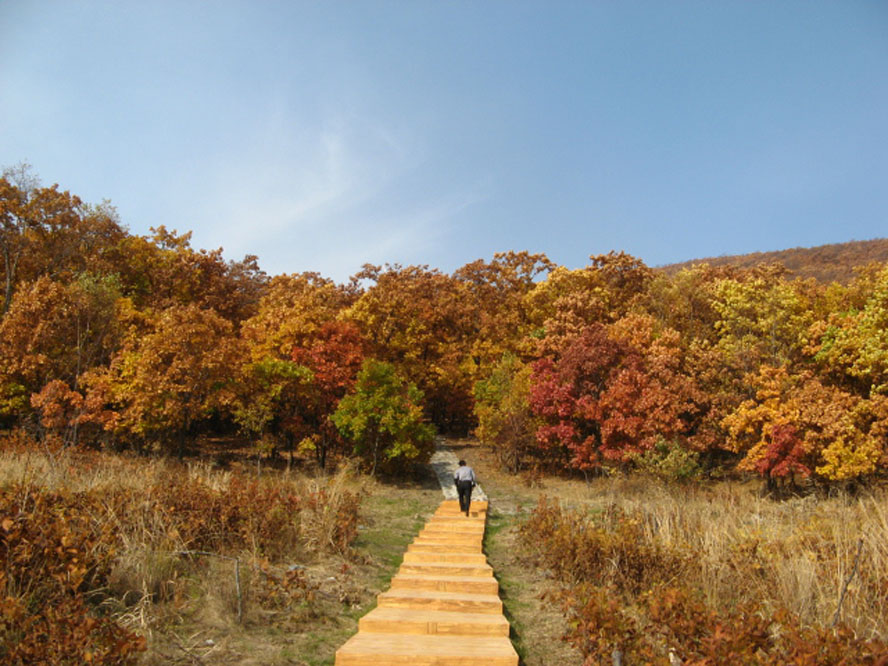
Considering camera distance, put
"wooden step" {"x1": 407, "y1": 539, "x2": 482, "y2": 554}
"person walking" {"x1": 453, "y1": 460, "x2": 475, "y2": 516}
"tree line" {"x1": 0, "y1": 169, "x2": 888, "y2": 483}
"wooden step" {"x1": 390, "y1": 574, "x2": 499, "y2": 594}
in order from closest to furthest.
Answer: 1. "wooden step" {"x1": 390, "y1": 574, "x2": 499, "y2": 594}
2. "wooden step" {"x1": 407, "y1": 539, "x2": 482, "y2": 554}
3. "person walking" {"x1": 453, "y1": 460, "x2": 475, "y2": 516}
4. "tree line" {"x1": 0, "y1": 169, "x2": 888, "y2": 483}

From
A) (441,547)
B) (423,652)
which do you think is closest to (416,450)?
(441,547)

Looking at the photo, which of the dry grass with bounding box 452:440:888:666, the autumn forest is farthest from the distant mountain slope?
the dry grass with bounding box 452:440:888:666

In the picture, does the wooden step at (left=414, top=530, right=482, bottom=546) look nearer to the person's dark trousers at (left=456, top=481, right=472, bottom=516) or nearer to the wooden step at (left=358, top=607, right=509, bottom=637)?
the person's dark trousers at (left=456, top=481, right=472, bottom=516)

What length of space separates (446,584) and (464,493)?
4924 mm

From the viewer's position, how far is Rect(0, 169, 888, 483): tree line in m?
16.3

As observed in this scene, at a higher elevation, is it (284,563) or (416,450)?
(416,450)

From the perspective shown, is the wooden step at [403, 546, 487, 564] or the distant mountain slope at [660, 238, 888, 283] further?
the distant mountain slope at [660, 238, 888, 283]

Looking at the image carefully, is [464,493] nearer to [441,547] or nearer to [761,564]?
[441,547]

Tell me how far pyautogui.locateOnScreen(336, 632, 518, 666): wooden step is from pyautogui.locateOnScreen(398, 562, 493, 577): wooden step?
237 cm

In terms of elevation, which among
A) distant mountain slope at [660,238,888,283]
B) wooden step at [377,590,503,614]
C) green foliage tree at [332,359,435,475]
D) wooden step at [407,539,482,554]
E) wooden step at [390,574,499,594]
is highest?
distant mountain slope at [660,238,888,283]

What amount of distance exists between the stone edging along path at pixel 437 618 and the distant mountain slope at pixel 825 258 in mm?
51929

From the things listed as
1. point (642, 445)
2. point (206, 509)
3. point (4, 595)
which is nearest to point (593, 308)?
point (642, 445)

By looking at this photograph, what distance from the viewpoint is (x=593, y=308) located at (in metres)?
24.7

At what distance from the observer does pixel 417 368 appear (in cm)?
2728
